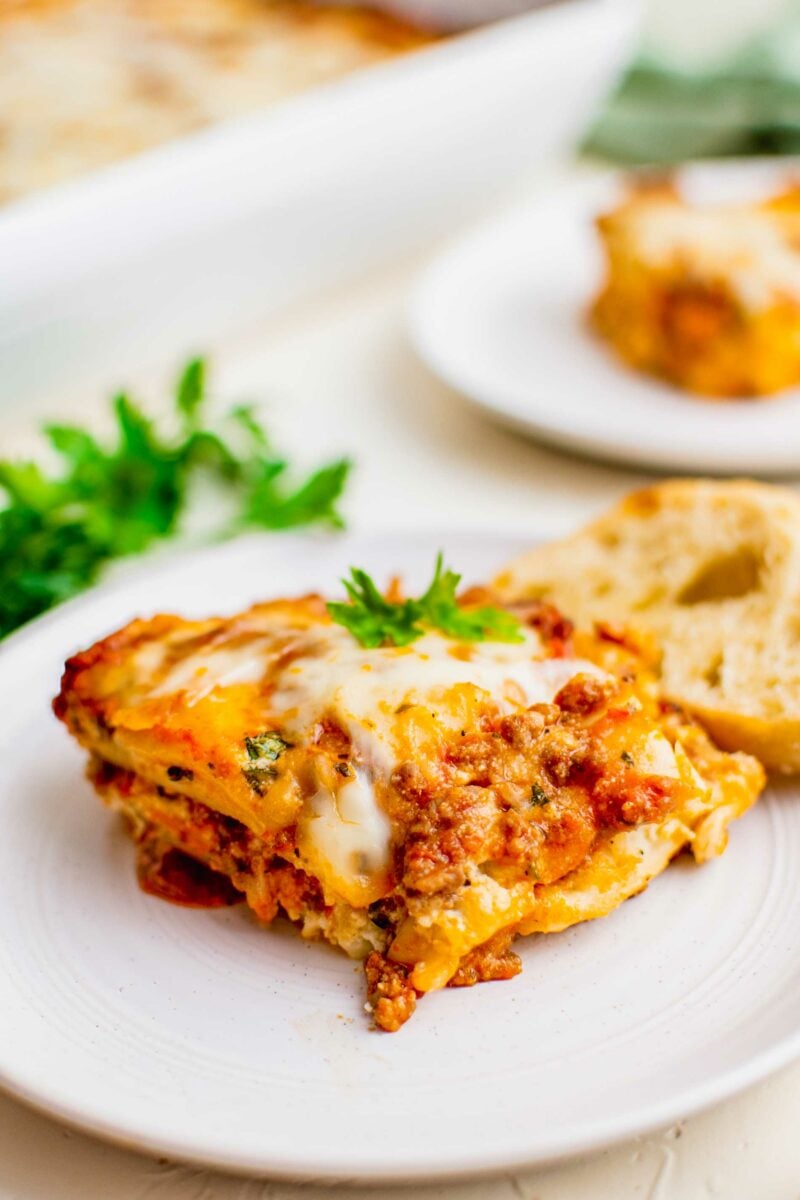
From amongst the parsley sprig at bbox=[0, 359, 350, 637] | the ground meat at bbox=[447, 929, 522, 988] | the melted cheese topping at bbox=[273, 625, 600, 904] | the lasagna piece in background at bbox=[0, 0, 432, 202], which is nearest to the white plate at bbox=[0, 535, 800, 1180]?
the ground meat at bbox=[447, 929, 522, 988]

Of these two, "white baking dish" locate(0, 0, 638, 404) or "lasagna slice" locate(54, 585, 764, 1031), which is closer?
"lasagna slice" locate(54, 585, 764, 1031)

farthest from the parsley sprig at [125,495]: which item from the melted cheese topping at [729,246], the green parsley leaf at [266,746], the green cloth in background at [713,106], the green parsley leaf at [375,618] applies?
the green cloth in background at [713,106]

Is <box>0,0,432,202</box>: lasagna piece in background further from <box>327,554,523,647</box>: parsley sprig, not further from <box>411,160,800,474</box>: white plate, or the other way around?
<box>327,554,523,647</box>: parsley sprig

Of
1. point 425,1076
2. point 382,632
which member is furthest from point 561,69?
point 425,1076

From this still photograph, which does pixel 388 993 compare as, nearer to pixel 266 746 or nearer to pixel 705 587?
pixel 266 746

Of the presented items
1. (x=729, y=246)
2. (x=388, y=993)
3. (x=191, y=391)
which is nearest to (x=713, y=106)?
(x=729, y=246)

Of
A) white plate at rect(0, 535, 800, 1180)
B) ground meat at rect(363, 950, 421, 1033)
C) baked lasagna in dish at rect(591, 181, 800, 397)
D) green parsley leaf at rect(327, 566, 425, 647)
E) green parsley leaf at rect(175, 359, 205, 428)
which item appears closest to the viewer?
white plate at rect(0, 535, 800, 1180)
